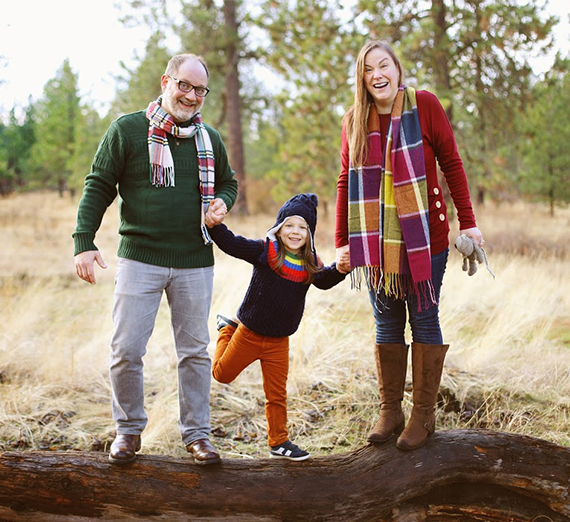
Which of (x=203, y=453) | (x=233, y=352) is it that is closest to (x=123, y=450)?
(x=203, y=453)

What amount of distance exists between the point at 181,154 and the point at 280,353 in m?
1.15

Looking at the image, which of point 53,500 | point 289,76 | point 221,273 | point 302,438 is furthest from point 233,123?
point 53,500

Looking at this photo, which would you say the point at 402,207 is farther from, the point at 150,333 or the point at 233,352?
the point at 150,333

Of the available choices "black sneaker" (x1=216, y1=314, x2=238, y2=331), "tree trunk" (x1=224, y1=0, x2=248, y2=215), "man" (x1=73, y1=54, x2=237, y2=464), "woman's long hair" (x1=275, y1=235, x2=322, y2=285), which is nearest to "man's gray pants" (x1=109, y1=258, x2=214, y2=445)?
"man" (x1=73, y1=54, x2=237, y2=464)

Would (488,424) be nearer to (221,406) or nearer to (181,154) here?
(221,406)

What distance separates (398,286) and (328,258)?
610cm

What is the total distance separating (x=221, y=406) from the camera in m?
4.53

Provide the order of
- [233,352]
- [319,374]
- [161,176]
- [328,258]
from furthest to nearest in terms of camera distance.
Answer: [328,258], [319,374], [233,352], [161,176]

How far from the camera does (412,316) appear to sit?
282 cm

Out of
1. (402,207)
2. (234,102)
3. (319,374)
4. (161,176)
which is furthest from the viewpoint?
(234,102)

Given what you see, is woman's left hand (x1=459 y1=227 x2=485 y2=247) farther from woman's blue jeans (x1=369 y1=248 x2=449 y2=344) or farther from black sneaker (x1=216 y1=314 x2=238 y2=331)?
black sneaker (x1=216 y1=314 x2=238 y2=331)

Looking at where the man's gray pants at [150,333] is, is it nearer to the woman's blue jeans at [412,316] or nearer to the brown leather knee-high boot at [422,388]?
the woman's blue jeans at [412,316]

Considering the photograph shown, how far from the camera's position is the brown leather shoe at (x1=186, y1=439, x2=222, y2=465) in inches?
110

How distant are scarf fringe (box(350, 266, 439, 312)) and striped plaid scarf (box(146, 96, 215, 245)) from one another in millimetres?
845
